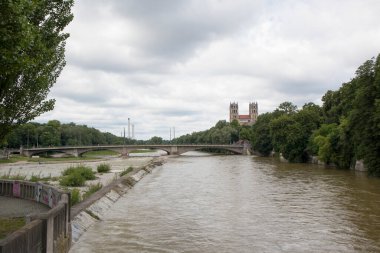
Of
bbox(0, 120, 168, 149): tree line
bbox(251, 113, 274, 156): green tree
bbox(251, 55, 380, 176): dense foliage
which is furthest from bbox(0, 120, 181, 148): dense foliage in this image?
bbox(251, 55, 380, 176): dense foliage

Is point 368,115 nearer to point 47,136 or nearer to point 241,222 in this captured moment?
point 241,222

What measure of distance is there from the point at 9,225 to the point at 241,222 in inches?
503

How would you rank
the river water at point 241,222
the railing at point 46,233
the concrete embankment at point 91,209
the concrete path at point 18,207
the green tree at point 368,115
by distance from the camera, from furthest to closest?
the green tree at point 368,115, the concrete path at point 18,207, the concrete embankment at point 91,209, the river water at point 241,222, the railing at point 46,233

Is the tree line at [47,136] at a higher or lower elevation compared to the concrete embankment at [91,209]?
higher

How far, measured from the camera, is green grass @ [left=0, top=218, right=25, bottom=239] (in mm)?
18016

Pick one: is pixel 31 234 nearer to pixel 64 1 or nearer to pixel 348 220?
pixel 64 1

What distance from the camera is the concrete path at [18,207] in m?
22.4

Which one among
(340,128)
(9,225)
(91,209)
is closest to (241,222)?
(91,209)

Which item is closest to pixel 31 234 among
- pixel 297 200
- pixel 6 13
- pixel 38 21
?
pixel 6 13

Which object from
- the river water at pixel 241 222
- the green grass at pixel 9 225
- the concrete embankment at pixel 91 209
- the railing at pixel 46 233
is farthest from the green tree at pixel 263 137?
the green grass at pixel 9 225

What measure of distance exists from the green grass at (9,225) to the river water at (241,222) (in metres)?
3.01

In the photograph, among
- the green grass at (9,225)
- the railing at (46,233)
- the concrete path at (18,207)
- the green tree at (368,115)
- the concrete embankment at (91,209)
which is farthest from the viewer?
the green tree at (368,115)

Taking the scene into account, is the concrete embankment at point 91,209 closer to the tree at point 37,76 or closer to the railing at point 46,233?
the railing at point 46,233

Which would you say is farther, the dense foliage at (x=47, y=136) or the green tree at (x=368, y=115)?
the dense foliage at (x=47, y=136)
